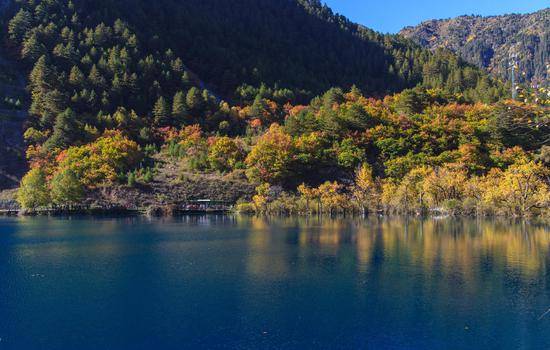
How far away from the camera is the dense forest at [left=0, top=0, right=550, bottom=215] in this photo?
302 ft

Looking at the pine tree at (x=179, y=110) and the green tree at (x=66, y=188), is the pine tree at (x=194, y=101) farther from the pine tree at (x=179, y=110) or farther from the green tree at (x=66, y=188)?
the green tree at (x=66, y=188)

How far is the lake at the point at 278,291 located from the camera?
2408 centimetres

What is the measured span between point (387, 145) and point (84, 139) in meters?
65.4

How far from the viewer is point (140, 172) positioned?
104m

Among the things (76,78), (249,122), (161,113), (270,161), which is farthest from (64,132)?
(270,161)

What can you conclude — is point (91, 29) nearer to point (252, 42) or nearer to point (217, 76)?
point (217, 76)

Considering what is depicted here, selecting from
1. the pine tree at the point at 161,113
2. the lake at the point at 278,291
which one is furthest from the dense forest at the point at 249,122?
the lake at the point at 278,291

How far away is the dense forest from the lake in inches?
1323

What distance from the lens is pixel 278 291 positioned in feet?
107

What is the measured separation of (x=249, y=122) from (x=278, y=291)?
101 m

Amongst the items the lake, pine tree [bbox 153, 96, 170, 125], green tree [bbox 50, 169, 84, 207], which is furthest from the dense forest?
the lake

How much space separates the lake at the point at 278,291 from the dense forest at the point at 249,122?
33.6 meters

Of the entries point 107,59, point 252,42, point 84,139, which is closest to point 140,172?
point 84,139

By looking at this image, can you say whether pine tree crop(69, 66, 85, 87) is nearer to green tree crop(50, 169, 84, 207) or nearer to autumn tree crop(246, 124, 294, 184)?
green tree crop(50, 169, 84, 207)
